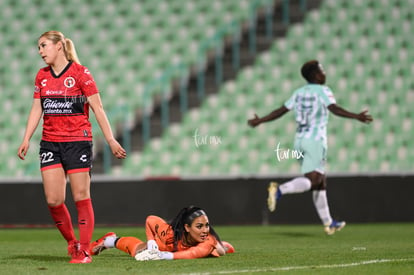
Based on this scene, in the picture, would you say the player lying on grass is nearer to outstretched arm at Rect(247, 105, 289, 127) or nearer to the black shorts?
the black shorts

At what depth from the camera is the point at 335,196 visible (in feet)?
44.4

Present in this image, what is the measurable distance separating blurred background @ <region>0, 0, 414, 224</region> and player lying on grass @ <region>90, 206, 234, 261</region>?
6.34m

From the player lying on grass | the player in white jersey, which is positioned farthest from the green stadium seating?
the player lying on grass

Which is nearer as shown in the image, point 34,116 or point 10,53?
point 34,116

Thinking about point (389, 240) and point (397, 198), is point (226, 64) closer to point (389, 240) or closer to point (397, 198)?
point (397, 198)

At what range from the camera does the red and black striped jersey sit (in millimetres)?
6809

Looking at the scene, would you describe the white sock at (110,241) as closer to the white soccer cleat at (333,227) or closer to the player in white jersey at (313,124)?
the player in white jersey at (313,124)

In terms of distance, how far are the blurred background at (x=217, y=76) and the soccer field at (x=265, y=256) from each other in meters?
2.92

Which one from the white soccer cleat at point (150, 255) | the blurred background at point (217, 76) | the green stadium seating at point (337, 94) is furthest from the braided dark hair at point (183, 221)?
the green stadium seating at point (337, 94)

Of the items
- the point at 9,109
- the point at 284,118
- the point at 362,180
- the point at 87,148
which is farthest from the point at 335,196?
the point at 87,148

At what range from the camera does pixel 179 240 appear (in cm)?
704

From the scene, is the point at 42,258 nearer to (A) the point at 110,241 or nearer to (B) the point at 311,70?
(A) the point at 110,241

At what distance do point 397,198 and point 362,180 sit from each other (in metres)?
0.57

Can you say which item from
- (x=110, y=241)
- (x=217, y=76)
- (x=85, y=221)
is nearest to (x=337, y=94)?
(x=217, y=76)
